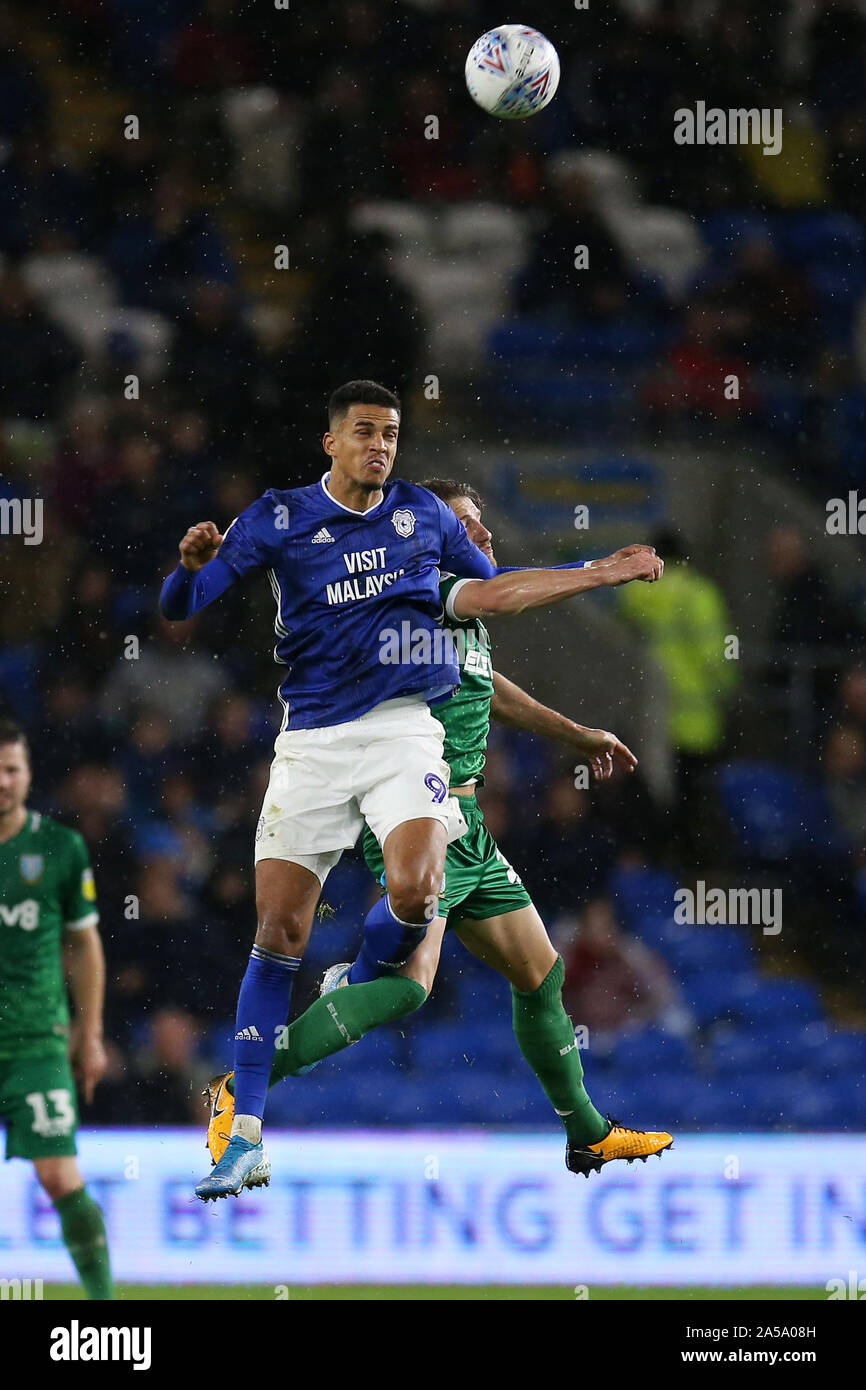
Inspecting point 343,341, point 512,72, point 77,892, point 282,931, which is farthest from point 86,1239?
point 343,341

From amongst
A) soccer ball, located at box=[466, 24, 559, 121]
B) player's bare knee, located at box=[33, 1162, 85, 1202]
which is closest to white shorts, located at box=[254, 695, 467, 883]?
player's bare knee, located at box=[33, 1162, 85, 1202]

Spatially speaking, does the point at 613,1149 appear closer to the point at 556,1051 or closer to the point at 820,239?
the point at 556,1051

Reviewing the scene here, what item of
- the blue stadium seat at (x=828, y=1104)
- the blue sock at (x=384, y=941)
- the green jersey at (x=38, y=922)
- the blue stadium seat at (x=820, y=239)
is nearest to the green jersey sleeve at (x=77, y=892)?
the green jersey at (x=38, y=922)

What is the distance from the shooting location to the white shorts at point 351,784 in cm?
490

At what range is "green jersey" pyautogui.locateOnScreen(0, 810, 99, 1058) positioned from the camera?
6.08 metres

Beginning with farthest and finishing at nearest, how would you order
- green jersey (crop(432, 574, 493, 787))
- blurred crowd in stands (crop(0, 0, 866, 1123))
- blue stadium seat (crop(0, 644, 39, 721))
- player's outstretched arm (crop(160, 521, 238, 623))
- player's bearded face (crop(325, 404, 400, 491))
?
blue stadium seat (crop(0, 644, 39, 721))
blurred crowd in stands (crop(0, 0, 866, 1123))
green jersey (crop(432, 574, 493, 787))
player's bearded face (crop(325, 404, 400, 491))
player's outstretched arm (crop(160, 521, 238, 623))

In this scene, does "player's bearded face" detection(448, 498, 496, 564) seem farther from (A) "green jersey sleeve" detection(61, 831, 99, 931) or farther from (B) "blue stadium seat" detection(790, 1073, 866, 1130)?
(B) "blue stadium seat" detection(790, 1073, 866, 1130)

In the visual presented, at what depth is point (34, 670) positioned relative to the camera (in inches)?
322

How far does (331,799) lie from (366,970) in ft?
1.60

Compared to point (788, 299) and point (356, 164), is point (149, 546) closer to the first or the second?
point (356, 164)

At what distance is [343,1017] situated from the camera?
486 centimetres

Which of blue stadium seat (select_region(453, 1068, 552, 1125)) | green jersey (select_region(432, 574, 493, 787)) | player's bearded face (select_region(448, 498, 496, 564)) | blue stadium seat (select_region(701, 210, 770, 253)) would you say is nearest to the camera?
green jersey (select_region(432, 574, 493, 787))

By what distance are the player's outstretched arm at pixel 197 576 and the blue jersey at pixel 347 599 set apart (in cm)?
10

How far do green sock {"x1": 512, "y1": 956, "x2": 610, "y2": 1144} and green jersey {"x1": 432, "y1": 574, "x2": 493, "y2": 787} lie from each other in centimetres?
67
